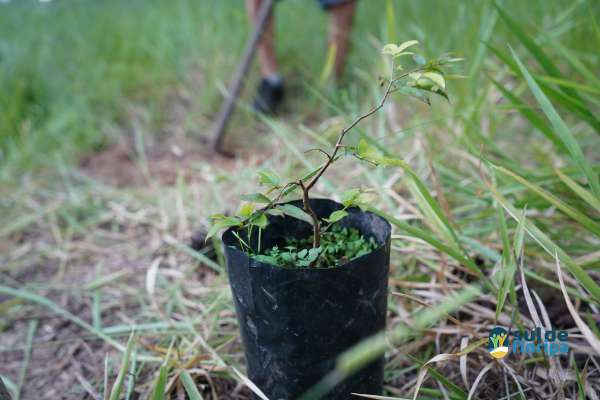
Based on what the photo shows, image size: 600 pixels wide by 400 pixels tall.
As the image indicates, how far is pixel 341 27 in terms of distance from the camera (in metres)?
2.71

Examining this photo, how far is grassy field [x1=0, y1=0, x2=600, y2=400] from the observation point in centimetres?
89

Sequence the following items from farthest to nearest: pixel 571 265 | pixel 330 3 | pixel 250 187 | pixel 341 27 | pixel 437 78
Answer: pixel 341 27, pixel 330 3, pixel 250 187, pixel 571 265, pixel 437 78

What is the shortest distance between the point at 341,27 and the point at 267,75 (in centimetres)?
50

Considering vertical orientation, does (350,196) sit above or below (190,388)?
above

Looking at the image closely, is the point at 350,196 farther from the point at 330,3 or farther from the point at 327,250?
the point at 330,3

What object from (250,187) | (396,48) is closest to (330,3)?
(250,187)

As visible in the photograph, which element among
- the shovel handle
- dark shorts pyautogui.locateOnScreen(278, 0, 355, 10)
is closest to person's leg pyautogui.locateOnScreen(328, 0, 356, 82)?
dark shorts pyautogui.locateOnScreen(278, 0, 355, 10)

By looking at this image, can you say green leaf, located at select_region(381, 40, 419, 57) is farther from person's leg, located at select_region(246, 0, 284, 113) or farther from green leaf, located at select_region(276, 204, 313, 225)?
person's leg, located at select_region(246, 0, 284, 113)

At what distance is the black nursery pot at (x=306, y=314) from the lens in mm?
690

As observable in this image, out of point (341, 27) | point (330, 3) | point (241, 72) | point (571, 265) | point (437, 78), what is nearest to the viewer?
point (437, 78)

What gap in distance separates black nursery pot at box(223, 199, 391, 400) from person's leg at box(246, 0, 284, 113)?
6.42 feet

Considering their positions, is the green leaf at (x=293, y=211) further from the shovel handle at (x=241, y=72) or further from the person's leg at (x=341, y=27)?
the person's leg at (x=341, y=27)

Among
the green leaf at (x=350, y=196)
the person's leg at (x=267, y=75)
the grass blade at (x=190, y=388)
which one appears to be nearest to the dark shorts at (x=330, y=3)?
the person's leg at (x=267, y=75)

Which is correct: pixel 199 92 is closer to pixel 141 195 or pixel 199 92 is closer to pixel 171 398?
pixel 141 195
